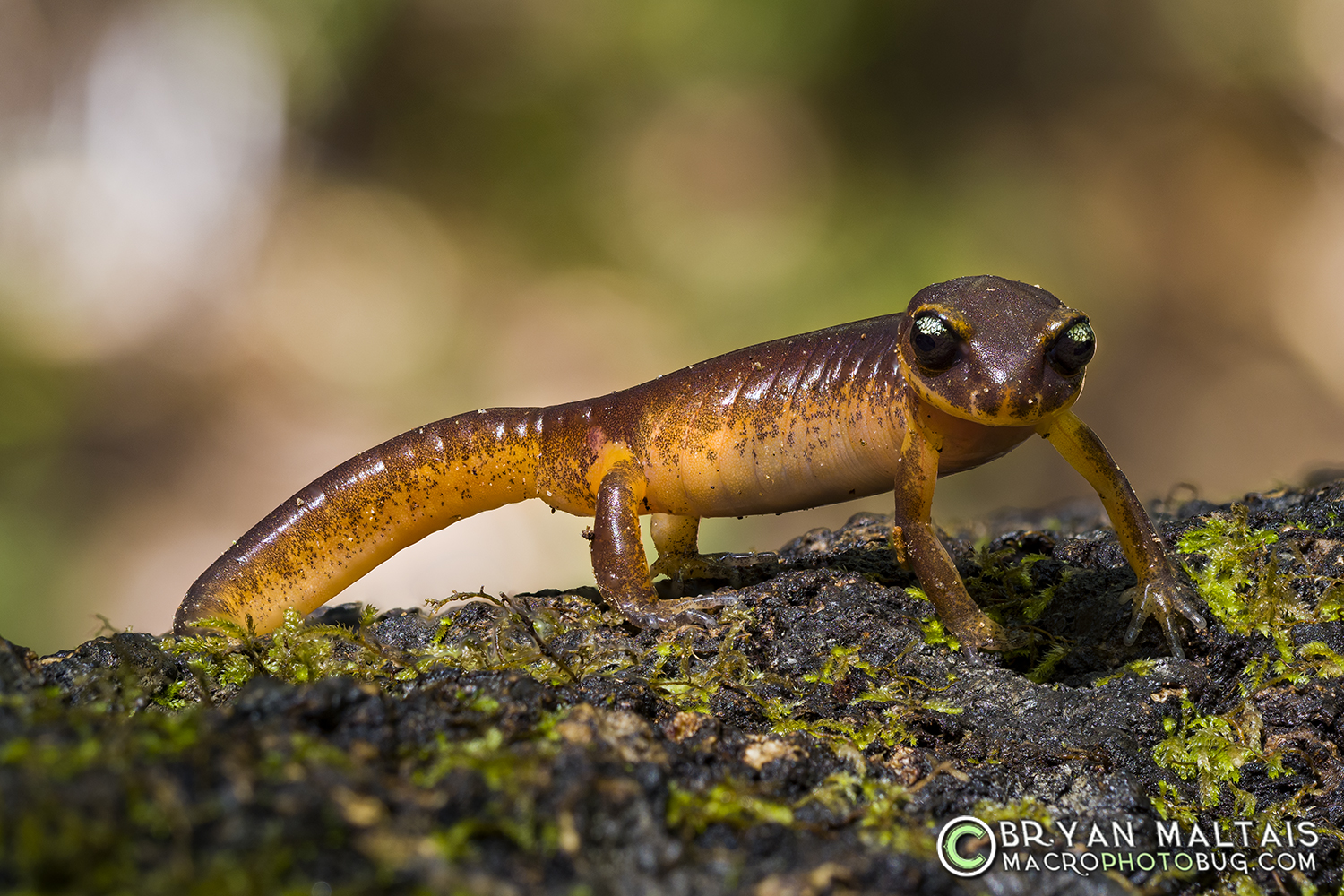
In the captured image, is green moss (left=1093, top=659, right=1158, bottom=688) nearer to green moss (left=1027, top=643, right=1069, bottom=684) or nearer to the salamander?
green moss (left=1027, top=643, right=1069, bottom=684)

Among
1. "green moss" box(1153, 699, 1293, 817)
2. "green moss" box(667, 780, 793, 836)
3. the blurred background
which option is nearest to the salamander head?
"green moss" box(1153, 699, 1293, 817)

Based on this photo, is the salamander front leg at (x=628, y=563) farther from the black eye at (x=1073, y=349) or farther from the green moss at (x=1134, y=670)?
the black eye at (x=1073, y=349)

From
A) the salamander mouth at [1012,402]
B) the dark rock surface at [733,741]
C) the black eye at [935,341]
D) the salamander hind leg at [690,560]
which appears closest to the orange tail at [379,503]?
the dark rock surface at [733,741]

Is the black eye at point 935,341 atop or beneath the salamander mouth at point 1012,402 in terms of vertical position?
atop

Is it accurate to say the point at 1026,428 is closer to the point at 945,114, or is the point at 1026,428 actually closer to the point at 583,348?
the point at 583,348

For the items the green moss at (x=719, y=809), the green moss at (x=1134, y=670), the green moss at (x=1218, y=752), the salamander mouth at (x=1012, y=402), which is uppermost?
the salamander mouth at (x=1012, y=402)

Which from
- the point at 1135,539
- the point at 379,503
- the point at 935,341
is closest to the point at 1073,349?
the point at 935,341
